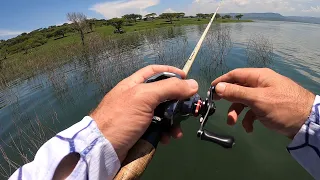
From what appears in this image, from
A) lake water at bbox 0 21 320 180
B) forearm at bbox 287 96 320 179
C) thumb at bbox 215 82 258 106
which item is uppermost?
thumb at bbox 215 82 258 106

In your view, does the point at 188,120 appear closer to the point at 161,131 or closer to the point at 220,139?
the point at 161,131

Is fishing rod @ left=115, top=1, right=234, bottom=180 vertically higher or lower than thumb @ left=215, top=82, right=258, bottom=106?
lower

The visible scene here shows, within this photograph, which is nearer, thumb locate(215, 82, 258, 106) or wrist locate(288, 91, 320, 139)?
wrist locate(288, 91, 320, 139)

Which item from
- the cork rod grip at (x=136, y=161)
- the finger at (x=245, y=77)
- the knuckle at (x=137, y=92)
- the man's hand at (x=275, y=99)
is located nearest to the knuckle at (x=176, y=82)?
the knuckle at (x=137, y=92)

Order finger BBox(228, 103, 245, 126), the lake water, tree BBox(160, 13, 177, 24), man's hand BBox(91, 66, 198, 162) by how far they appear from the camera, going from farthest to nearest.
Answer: tree BBox(160, 13, 177, 24) → the lake water → finger BBox(228, 103, 245, 126) → man's hand BBox(91, 66, 198, 162)

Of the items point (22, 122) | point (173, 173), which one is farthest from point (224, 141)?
point (22, 122)

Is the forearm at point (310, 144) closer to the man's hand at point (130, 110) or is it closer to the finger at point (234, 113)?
the finger at point (234, 113)

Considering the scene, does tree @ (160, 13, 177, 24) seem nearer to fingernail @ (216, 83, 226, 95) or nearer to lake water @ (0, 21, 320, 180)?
lake water @ (0, 21, 320, 180)

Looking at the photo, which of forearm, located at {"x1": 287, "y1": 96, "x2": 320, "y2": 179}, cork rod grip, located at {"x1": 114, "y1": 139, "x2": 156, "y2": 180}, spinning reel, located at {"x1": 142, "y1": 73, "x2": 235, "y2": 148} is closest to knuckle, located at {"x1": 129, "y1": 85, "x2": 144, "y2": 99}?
spinning reel, located at {"x1": 142, "y1": 73, "x2": 235, "y2": 148}
